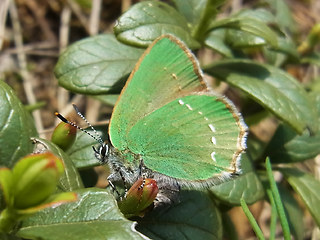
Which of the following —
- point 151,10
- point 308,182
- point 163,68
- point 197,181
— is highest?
point 151,10

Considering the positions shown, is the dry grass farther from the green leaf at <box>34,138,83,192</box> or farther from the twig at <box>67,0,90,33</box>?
the green leaf at <box>34,138,83,192</box>

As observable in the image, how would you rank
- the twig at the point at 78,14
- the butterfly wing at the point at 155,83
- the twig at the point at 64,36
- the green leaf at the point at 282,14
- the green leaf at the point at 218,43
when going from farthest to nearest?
1. the twig at the point at 78,14
2. the twig at the point at 64,36
3. the green leaf at the point at 282,14
4. the green leaf at the point at 218,43
5. the butterfly wing at the point at 155,83

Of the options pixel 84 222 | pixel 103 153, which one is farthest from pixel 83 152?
pixel 84 222

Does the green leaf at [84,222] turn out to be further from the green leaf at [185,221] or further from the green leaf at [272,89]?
the green leaf at [272,89]

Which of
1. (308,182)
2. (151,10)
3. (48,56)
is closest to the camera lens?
(151,10)

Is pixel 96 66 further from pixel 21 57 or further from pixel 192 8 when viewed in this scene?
pixel 21 57

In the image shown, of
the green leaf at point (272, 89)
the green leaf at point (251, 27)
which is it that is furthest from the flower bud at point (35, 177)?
the green leaf at point (251, 27)

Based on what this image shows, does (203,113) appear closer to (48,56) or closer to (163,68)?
(163,68)

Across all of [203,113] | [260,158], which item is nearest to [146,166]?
[203,113]
